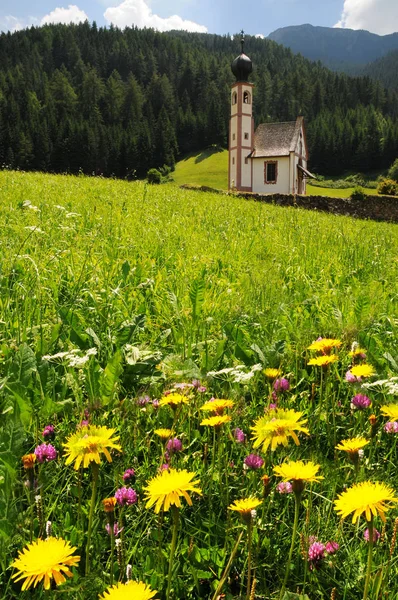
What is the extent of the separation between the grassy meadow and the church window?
4091 centimetres

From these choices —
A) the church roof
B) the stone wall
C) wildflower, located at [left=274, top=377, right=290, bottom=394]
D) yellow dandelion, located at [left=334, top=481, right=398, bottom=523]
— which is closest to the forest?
the church roof

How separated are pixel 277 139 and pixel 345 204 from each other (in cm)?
2240

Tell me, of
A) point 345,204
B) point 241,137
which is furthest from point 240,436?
point 241,137

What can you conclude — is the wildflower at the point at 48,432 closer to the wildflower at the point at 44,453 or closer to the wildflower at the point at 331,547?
the wildflower at the point at 44,453

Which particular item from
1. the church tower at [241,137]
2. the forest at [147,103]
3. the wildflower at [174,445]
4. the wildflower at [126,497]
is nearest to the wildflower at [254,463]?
the wildflower at [174,445]

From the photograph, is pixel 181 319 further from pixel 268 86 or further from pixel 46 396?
pixel 268 86

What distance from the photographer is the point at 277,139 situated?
142 feet

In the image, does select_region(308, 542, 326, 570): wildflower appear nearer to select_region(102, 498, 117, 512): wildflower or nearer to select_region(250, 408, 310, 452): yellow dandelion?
select_region(250, 408, 310, 452): yellow dandelion

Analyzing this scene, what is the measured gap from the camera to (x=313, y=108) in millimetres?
111750

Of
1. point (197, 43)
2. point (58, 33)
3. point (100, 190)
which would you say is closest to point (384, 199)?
point (100, 190)

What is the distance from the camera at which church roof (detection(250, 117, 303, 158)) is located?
4203cm

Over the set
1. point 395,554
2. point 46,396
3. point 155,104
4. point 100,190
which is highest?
point 155,104

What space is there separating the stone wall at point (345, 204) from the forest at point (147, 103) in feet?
173

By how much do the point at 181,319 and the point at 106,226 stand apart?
322 cm
